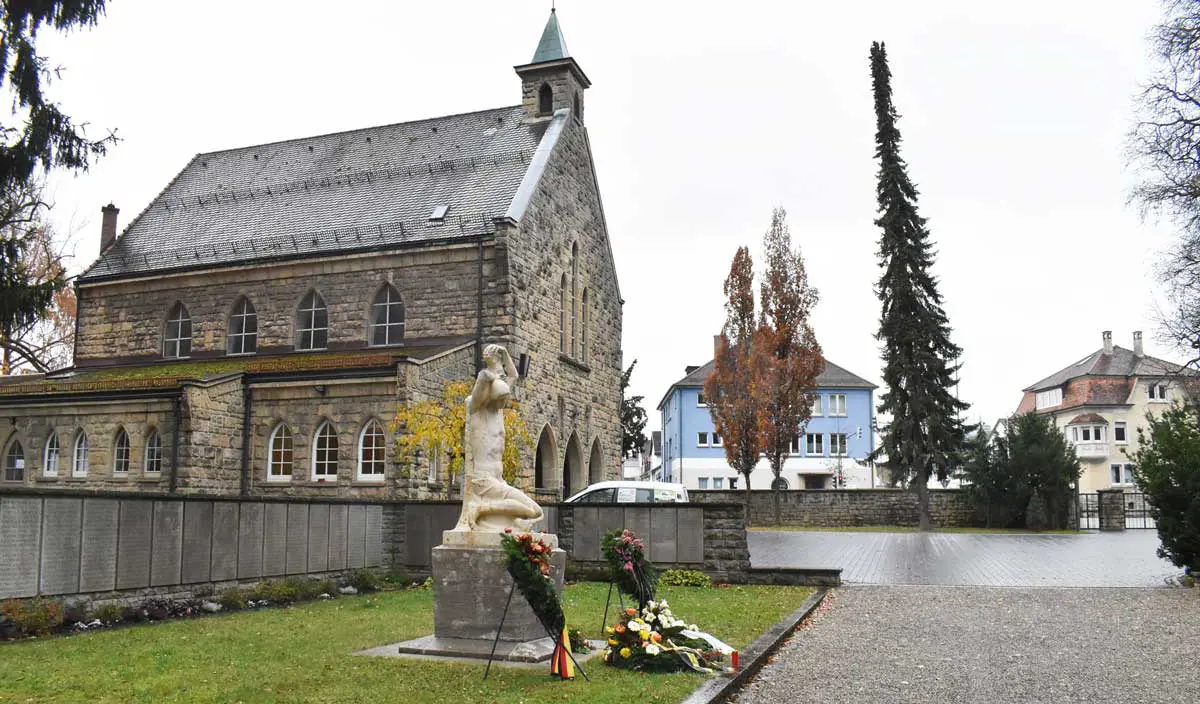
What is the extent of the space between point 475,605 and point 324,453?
1484 centimetres

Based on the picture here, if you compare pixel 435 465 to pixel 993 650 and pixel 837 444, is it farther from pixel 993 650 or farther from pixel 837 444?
pixel 837 444

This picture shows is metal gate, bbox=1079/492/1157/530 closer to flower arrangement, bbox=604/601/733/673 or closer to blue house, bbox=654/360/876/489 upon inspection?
blue house, bbox=654/360/876/489

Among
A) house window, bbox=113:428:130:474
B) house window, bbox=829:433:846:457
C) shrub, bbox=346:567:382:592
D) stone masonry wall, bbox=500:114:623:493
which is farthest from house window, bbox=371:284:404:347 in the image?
house window, bbox=829:433:846:457

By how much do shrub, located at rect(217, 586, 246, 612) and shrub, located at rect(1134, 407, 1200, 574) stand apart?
632 inches

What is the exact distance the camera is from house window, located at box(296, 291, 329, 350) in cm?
2778

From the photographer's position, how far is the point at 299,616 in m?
13.5

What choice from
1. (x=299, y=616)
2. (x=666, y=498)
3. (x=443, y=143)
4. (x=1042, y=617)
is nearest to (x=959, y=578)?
(x=1042, y=617)

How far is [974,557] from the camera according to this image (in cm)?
2281

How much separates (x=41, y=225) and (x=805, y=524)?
106 feet

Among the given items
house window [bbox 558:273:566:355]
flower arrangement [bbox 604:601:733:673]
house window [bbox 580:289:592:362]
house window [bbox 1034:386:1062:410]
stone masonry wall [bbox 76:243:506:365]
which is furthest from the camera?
house window [bbox 1034:386:1062:410]

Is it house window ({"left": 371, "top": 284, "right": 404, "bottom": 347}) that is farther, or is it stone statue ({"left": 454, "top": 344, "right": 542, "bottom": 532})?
house window ({"left": 371, "top": 284, "right": 404, "bottom": 347})

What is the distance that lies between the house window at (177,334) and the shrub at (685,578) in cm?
1839

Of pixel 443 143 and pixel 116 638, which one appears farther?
pixel 443 143

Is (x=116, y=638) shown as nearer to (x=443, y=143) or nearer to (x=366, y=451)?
(x=366, y=451)
